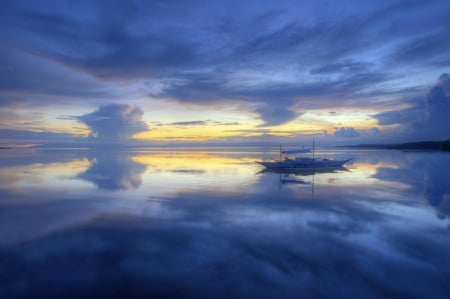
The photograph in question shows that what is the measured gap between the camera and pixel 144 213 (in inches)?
647

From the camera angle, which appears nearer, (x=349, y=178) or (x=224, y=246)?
(x=224, y=246)

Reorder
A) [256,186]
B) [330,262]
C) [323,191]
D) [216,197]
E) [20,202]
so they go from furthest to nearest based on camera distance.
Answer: [256,186] < [323,191] < [216,197] < [20,202] < [330,262]

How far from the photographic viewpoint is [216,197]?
69.9 feet

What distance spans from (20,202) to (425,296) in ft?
71.8

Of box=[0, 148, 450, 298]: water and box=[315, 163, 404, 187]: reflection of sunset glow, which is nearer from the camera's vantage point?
box=[0, 148, 450, 298]: water

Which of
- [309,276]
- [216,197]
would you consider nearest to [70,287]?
[309,276]

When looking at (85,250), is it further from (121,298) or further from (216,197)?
(216,197)

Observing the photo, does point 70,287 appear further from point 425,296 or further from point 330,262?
point 425,296

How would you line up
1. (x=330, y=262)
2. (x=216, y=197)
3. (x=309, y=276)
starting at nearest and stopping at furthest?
(x=309, y=276), (x=330, y=262), (x=216, y=197)

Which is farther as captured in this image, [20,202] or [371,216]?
[20,202]

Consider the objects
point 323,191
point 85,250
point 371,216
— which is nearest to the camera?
point 85,250

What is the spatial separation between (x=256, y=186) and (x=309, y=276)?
58.3ft

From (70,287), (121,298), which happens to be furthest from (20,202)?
(121,298)

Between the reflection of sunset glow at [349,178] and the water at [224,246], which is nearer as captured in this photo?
the water at [224,246]
